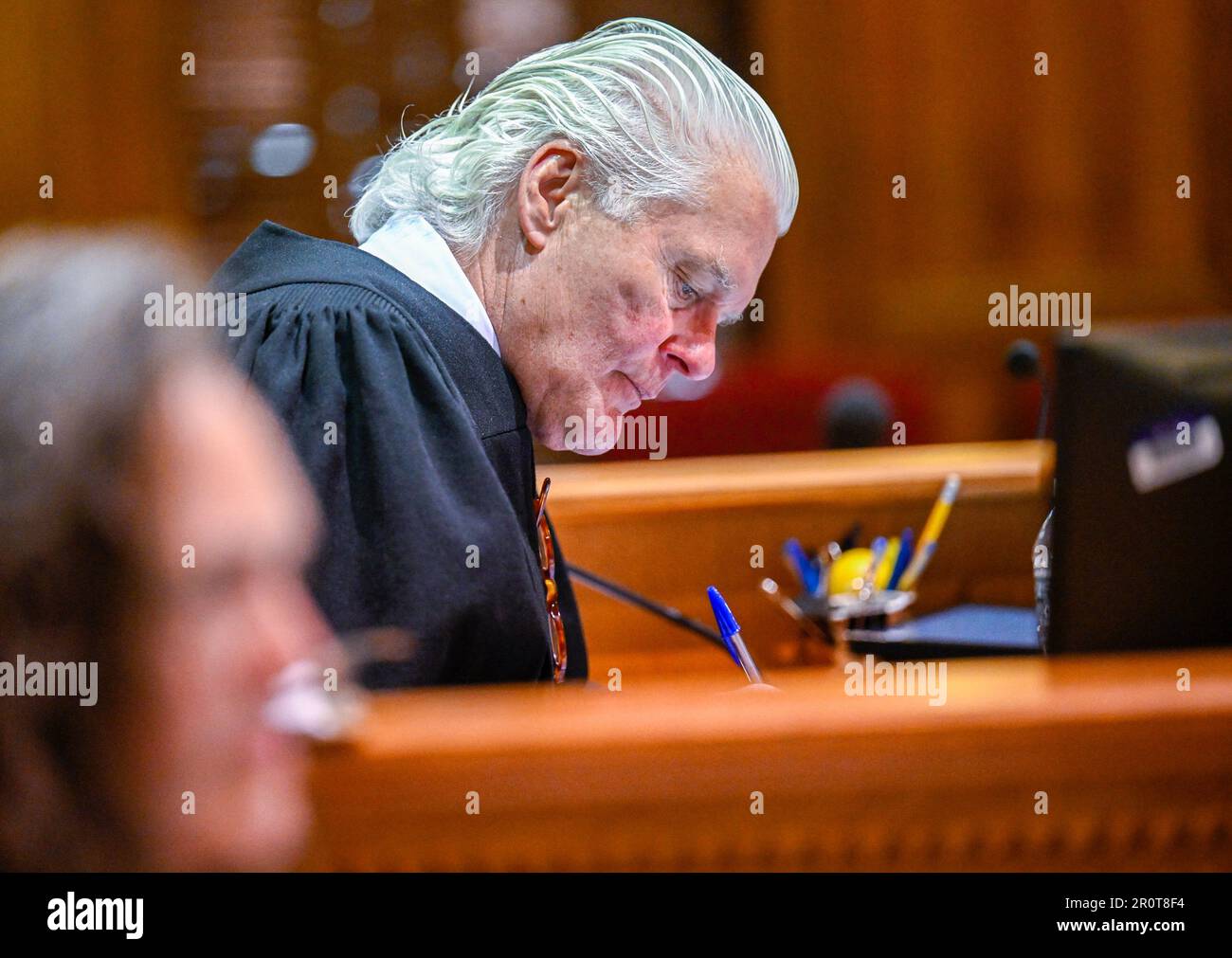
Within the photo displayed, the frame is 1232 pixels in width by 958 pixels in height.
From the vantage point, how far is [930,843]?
0.80m

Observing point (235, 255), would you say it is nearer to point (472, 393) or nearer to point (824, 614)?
point (472, 393)

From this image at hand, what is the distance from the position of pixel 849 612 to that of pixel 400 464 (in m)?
0.81

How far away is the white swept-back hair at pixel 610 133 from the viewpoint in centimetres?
152

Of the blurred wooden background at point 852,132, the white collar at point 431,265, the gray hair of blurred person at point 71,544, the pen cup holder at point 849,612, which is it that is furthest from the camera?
the blurred wooden background at point 852,132

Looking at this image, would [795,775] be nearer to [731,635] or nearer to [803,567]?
[731,635]

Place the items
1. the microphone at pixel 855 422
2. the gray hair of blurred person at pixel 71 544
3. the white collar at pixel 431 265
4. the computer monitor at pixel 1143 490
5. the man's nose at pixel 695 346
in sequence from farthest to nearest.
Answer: the microphone at pixel 855 422 → the man's nose at pixel 695 346 → the white collar at pixel 431 265 → the computer monitor at pixel 1143 490 → the gray hair of blurred person at pixel 71 544

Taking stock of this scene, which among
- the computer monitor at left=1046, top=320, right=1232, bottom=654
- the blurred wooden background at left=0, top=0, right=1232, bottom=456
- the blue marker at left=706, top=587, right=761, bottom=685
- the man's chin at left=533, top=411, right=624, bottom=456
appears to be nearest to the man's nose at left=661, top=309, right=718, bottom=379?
the man's chin at left=533, top=411, right=624, bottom=456

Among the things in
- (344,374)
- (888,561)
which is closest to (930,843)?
(344,374)

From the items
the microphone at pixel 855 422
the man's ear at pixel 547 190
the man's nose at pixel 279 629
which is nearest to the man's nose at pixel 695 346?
the man's ear at pixel 547 190

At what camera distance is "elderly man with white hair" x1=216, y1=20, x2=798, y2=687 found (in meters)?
1.32

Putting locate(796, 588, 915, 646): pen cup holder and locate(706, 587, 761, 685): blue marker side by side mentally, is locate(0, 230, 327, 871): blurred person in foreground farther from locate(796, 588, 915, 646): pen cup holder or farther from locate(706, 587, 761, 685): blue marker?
locate(796, 588, 915, 646): pen cup holder

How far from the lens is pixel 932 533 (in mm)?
1965

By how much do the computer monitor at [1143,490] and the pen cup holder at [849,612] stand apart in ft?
2.32

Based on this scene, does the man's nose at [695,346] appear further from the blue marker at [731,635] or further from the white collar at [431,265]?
the blue marker at [731,635]
